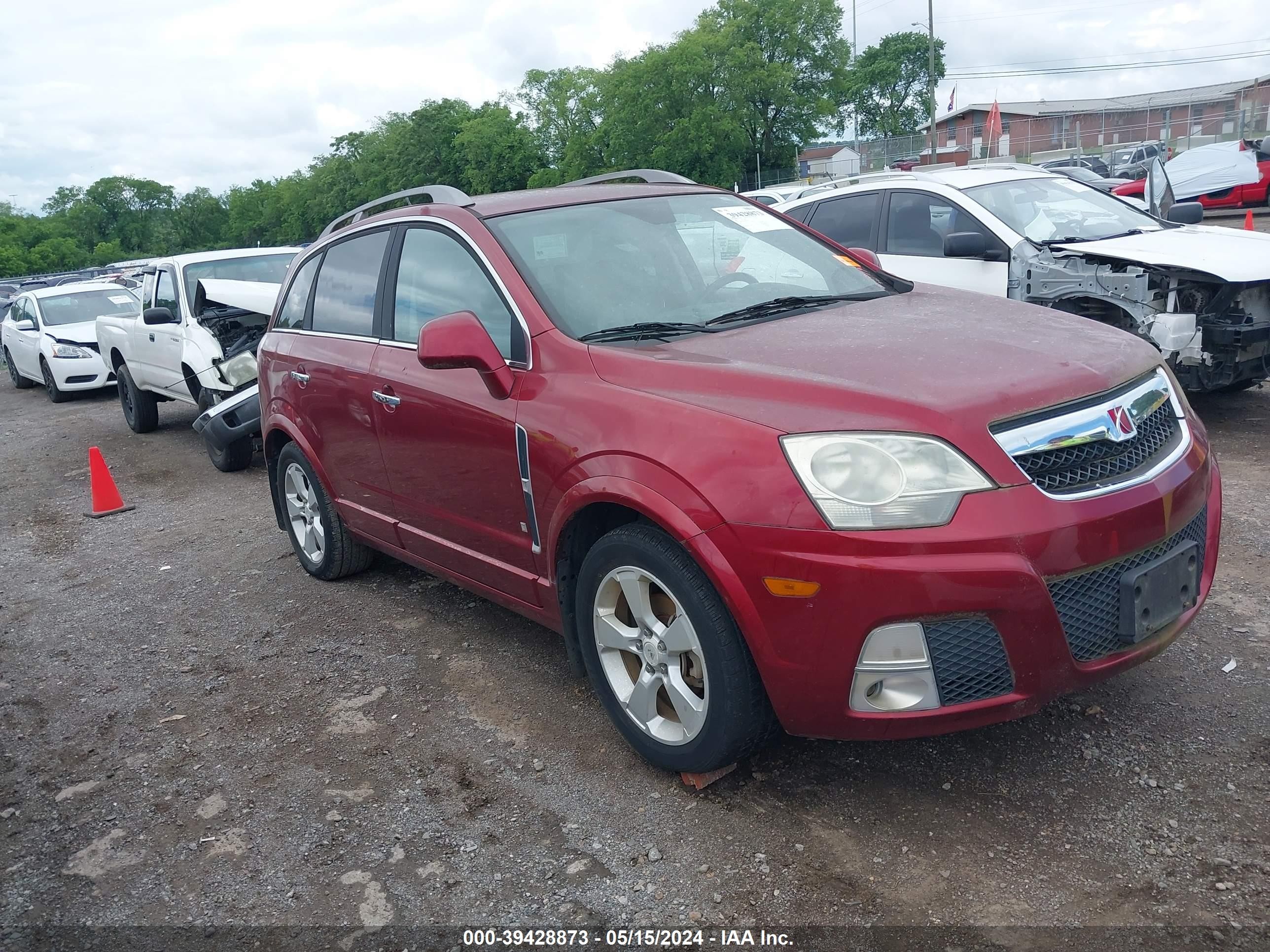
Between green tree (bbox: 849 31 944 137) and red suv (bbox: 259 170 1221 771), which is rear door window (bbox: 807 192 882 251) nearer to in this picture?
red suv (bbox: 259 170 1221 771)

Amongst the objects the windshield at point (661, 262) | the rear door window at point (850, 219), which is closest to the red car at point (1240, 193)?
the rear door window at point (850, 219)

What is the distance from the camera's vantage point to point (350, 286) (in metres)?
4.86

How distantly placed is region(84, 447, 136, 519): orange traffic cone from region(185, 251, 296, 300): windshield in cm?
267

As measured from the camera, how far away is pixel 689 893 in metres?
2.79

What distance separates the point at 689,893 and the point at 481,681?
1.67m

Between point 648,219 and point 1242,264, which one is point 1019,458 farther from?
point 1242,264

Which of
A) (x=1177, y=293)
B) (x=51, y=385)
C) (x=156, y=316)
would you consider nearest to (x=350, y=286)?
(x=1177, y=293)

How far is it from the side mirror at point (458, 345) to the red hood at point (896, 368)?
1.20 ft

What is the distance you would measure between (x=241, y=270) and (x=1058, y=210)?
7.46m

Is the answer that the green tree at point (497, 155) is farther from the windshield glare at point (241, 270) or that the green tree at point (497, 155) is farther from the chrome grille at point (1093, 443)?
the chrome grille at point (1093, 443)

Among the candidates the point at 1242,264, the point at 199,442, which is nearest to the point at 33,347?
the point at 199,442

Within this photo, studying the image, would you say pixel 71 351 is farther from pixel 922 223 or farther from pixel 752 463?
pixel 752 463

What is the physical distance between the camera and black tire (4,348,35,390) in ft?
58.7

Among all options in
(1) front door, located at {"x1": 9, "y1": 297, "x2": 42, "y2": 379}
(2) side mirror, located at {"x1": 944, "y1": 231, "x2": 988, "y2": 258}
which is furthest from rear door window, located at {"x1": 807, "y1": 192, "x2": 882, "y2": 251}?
(1) front door, located at {"x1": 9, "y1": 297, "x2": 42, "y2": 379}
